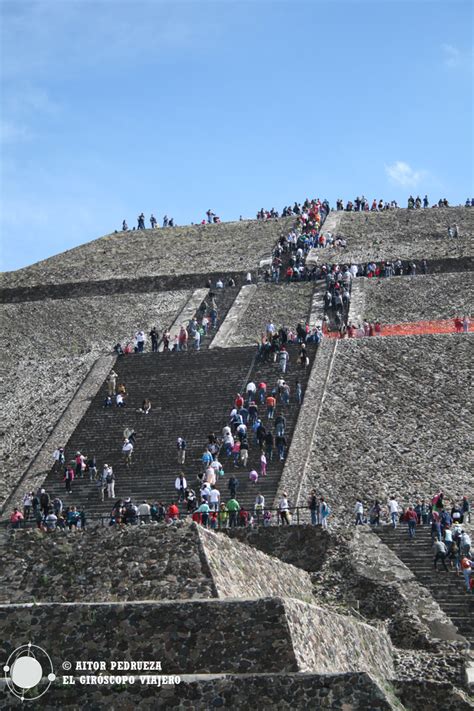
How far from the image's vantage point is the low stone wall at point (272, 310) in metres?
48.8

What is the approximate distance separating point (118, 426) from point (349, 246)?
2425cm

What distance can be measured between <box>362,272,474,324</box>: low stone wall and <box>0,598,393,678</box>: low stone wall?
29957 millimetres

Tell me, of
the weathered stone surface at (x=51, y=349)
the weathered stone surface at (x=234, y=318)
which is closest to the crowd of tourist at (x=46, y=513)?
the weathered stone surface at (x=51, y=349)

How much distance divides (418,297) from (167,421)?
15246mm

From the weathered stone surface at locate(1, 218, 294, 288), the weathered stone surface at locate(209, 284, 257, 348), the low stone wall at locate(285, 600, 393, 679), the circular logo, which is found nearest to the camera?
the circular logo

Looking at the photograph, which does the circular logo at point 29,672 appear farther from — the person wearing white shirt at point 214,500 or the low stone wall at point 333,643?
the person wearing white shirt at point 214,500

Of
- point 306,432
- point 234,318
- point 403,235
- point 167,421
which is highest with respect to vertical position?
point 403,235

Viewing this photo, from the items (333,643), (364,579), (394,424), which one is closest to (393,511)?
(364,579)

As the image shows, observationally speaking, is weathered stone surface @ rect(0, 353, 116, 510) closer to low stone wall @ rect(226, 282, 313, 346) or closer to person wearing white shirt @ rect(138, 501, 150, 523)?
Answer: low stone wall @ rect(226, 282, 313, 346)

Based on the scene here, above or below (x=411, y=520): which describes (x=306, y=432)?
above

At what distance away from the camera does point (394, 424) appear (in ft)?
125

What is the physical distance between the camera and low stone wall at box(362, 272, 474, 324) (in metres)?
49.1

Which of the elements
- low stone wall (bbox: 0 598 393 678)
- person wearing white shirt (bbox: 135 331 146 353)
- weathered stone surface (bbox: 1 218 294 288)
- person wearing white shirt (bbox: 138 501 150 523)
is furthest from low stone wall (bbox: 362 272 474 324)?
low stone wall (bbox: 0 598 393 678)

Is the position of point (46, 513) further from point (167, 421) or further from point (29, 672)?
point (29, 672)
